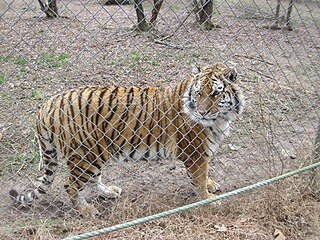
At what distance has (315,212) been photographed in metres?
2.90

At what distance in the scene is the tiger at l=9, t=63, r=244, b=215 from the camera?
3.00 metres

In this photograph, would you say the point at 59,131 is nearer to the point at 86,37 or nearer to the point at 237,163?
the point at 237,163

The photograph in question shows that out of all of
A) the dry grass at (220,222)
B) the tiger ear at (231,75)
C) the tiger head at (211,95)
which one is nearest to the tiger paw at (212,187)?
the dry grass at (220,222)

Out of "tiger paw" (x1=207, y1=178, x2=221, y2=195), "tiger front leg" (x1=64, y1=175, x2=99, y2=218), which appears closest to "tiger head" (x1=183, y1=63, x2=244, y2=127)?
"tiger paw" (x1=207, y1=178, x2=221, y2=195)

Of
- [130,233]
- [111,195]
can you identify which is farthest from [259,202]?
[111,195]

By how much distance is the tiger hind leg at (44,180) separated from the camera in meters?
3.08

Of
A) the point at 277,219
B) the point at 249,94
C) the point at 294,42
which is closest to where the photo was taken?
the point at 277,219

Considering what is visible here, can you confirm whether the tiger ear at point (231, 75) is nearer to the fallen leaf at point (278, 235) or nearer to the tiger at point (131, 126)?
the tiger at point (131, 126)

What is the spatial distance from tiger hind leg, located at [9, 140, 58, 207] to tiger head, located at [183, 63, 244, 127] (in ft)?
3.75

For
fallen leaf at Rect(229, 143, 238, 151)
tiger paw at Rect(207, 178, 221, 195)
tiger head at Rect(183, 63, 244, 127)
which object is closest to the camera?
tiger head at Rect(183, 63, 244, 127)

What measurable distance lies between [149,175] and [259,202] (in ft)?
3.80

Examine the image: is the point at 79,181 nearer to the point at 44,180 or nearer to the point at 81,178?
the point at 81,178

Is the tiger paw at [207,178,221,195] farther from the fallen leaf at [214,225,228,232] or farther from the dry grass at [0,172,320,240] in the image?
the fallen leaf at [214,225,228,232]

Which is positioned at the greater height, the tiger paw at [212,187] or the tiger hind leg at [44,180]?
the tiger hind leg at [44,180]
